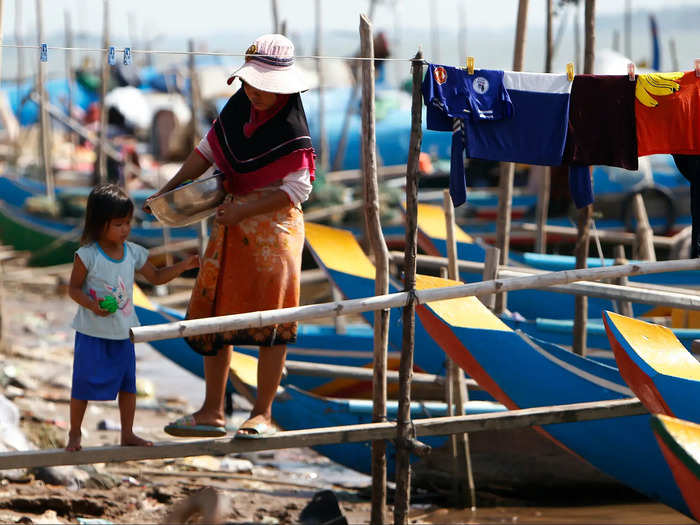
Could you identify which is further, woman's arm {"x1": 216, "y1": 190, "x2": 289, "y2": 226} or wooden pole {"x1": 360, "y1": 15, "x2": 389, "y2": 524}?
wooden pole {"x1": 360, "y1": 15, "x2": 389, "y2": 524}

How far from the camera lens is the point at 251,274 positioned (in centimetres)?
392

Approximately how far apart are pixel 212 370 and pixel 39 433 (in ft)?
7.81

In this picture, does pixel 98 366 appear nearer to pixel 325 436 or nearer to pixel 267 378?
pixel 267 378

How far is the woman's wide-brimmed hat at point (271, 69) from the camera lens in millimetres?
3762

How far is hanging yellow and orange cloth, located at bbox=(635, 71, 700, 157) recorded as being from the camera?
171 inches

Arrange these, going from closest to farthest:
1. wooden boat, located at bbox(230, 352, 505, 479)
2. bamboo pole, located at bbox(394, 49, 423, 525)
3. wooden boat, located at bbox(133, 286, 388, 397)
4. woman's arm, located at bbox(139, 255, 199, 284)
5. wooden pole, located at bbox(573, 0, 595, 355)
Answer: woman's arm, located at bbox(139, 255, 199, 284) → bamboo pole, located at bbox(394, 49, 423, 525) → wooden pole, located at bbox(573, 0, 595, 355) → wooden boat, located at bbox(230, 352, 505, 479) → wooden boat, located at bbox(133, 286, 388, 397)

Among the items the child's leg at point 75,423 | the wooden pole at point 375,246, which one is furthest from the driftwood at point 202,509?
the child's leg at point 75,423

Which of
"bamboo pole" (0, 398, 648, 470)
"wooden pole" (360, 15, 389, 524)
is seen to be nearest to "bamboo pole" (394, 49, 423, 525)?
"bamboo pole" (0, 398, 648, 470)

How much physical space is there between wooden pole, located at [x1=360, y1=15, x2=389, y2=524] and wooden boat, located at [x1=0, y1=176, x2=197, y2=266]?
8357mm

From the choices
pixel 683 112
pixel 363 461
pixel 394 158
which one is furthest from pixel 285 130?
pixel 394 158

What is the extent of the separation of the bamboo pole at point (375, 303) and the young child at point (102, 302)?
17 cm

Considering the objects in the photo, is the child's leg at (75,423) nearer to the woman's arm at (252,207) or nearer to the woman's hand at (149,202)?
the woman's hand at (149,202)

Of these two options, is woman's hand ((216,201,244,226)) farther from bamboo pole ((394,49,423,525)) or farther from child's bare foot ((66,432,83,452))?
child's bare foot ((66,432,83,452))

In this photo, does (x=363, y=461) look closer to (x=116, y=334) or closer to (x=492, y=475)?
(x=492, y=475)
